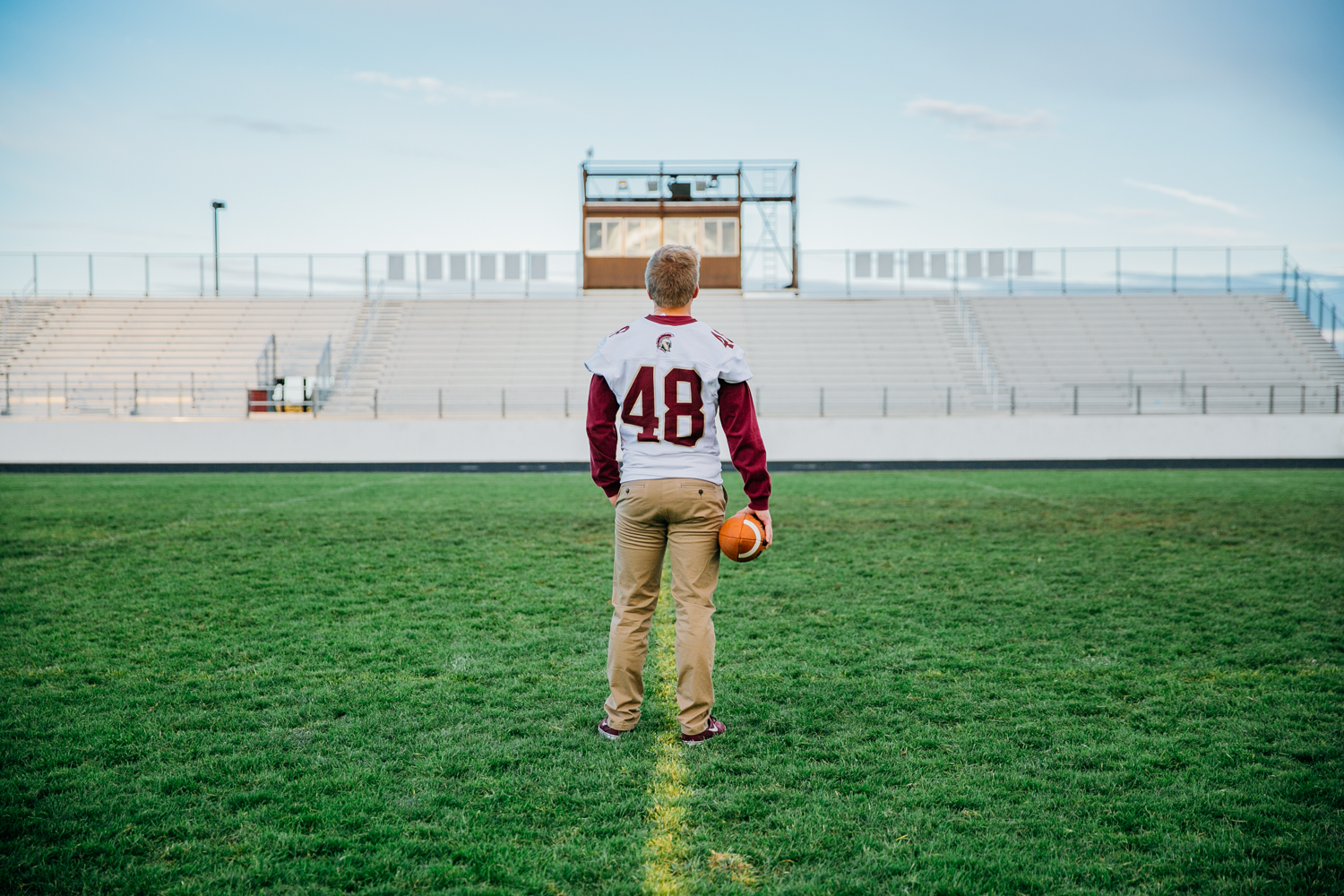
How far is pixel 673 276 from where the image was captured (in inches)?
138

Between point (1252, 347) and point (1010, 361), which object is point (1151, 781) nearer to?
point (1010, 361)

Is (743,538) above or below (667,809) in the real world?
above

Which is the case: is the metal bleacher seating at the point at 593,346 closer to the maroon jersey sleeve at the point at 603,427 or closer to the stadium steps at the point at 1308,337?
the stadium steps at the point at 1308,337

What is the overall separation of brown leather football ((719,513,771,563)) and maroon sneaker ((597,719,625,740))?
0.80m

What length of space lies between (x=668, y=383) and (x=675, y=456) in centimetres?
27

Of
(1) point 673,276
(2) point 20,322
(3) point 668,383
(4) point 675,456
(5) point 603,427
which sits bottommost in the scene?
(4) point 675,456

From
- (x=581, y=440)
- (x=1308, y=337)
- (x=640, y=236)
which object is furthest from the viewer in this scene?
(x=1308, y=337)

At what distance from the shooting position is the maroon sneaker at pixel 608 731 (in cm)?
367

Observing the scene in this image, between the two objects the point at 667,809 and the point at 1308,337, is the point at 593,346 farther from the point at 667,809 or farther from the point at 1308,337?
the point at 667,809

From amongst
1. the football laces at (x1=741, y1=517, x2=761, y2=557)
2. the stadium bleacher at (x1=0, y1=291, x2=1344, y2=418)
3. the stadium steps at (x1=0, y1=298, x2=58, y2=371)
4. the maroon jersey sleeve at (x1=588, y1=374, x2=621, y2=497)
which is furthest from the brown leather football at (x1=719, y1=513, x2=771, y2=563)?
the stadium steps at (x1=0, y1=298, x2=58, y2=371)

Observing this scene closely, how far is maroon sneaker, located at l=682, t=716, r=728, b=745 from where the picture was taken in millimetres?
3609

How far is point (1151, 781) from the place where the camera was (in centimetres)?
325

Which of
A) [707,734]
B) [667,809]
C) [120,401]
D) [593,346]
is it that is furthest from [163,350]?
[667,809]

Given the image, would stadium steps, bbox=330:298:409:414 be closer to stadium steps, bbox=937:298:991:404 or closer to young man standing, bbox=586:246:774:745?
stadium steps, bbox=937:298:991:404
